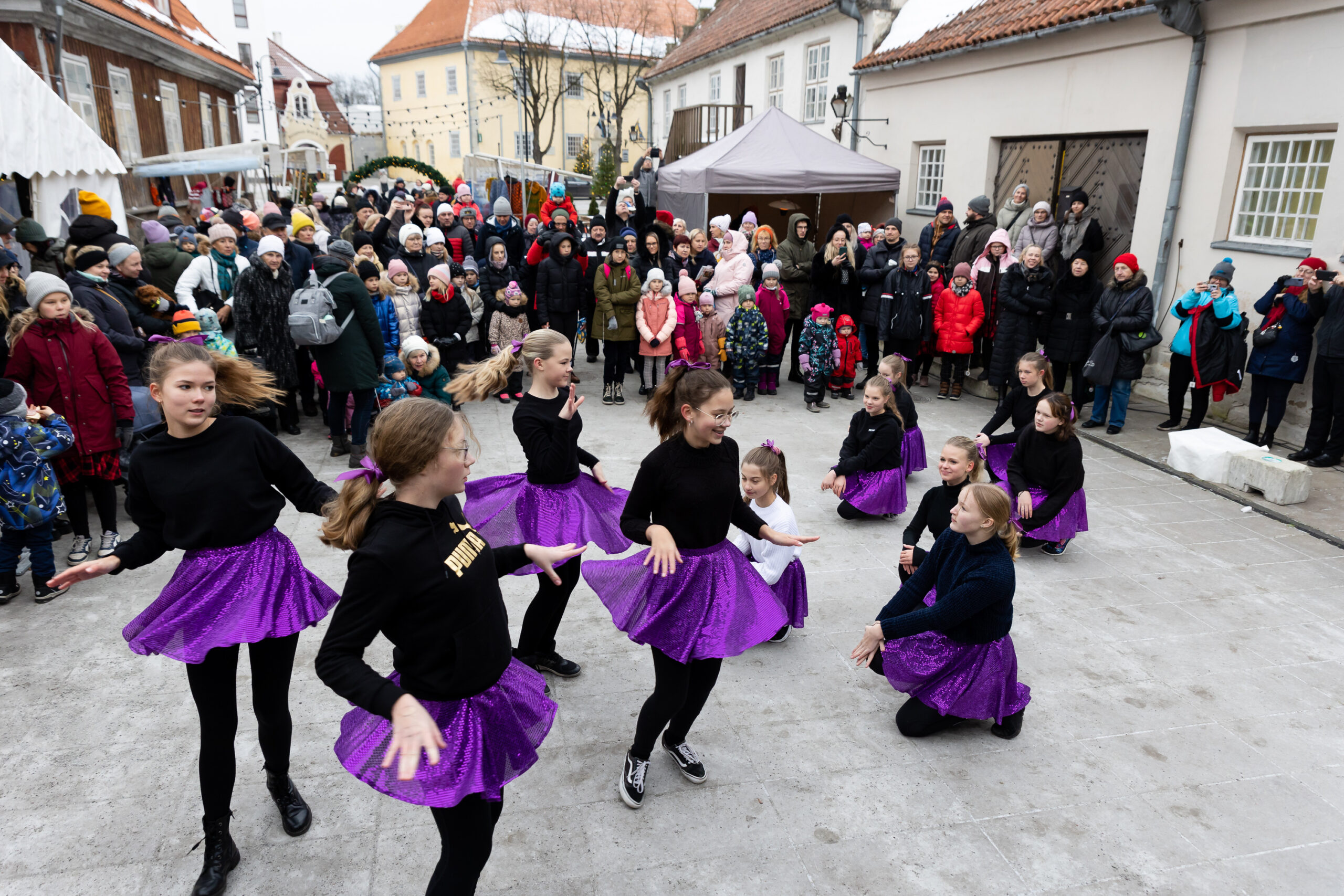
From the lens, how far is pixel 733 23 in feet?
78.8

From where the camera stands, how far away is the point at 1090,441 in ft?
29.9

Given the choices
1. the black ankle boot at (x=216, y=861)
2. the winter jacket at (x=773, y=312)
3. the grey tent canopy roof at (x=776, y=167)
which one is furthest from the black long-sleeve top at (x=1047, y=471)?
the grey tent canopy roof at (x=776, y=167)

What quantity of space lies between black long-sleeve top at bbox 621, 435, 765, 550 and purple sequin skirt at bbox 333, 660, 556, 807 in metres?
0.94

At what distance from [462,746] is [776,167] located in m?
12.2

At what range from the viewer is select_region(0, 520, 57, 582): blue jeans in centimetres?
523

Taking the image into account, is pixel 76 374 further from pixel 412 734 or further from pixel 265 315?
pixel 412 734

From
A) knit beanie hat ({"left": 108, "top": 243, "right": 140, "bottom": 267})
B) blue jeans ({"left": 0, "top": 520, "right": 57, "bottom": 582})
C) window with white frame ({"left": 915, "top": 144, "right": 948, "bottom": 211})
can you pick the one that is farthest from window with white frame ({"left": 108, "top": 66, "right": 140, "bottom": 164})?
window with white frame ({"left": 915, "top": 144, "right": 948, "bottom": 211})

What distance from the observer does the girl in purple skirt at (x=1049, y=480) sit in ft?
19.5

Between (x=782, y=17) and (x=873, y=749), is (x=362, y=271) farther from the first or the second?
(x=782, y=17)

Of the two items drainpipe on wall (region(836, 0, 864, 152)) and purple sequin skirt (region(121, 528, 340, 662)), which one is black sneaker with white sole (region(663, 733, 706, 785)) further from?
drainpipe on wall (region(836, 0, 864, 152))

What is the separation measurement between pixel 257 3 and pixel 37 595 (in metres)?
38.4

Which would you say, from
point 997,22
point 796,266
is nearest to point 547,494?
point 796,266

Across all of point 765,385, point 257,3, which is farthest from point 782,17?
point 257,3

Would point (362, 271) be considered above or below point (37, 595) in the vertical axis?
above
